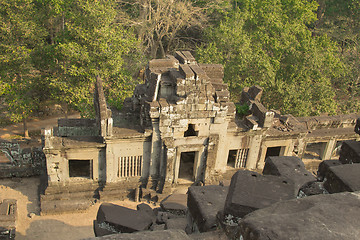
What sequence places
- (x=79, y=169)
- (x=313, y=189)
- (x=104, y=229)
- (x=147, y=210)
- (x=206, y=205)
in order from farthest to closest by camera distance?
(x=79, y=169), (x=147, y=210), (x=104, y=229), (x=206, y=205), (x=313, y=189)

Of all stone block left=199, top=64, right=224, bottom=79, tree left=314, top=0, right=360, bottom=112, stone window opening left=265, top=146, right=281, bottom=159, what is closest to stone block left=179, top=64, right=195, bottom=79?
stone block left=199, top=64, right=224, bottom=79

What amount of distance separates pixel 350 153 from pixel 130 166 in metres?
12.5

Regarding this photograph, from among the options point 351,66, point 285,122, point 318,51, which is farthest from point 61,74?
point 351,66

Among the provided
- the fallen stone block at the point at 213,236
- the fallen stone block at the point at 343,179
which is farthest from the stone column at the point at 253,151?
the fallen stone block at the point at 213,236

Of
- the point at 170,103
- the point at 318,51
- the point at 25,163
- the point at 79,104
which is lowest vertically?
the point at 25,163

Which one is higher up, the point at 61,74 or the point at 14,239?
the point at 61,74

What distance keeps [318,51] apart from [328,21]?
17.6 meters

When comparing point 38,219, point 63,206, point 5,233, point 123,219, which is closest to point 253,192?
point 123,219

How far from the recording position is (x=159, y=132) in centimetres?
1747

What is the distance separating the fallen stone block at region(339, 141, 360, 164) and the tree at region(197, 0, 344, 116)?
16.3 meters

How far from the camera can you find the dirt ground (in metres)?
16.4

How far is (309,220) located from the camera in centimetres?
397

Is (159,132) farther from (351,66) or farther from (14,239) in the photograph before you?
(351,66)

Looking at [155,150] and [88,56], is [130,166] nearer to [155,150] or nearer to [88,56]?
[155,150]
